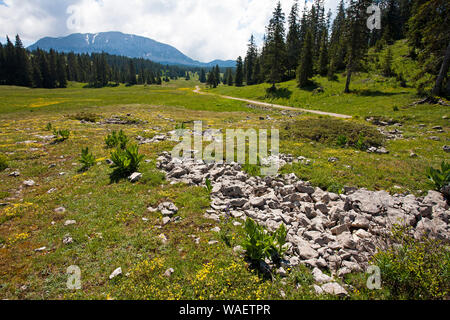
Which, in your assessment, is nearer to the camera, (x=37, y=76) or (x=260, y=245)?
(x=260, y=245)

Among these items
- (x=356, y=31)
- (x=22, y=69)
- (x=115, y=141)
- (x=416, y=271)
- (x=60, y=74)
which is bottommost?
(x=416, y=271)

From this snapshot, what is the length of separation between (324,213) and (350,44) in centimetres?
4267

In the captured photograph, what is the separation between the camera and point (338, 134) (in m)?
15.5

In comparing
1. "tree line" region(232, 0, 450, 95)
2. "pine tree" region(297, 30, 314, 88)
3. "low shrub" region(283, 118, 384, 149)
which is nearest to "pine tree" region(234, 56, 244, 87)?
"tree line" region(232, 0, 450, 95)

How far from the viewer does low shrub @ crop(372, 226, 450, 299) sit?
3738 millimetres

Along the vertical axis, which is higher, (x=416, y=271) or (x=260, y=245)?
(x=416, y=271)

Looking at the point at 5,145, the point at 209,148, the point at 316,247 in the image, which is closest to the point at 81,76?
the point at 5,145

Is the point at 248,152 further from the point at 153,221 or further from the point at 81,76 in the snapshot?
the point at 81,76

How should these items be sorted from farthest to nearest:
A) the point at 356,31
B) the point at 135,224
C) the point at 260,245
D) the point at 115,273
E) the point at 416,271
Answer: the point at 356,31 → the point at 135,224 → the point at 260,245 → the point at 115,273 → the point at 416,271

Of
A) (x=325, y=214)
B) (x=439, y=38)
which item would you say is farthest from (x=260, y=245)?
(x=439, y=38)

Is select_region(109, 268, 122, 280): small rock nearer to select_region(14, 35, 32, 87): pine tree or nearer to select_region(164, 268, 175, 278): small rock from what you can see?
select_region(164, 268, 175, 278): small rock

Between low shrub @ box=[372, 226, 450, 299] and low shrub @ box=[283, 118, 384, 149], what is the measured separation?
10.6 meters

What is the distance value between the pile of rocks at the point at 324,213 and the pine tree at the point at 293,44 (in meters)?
66.9

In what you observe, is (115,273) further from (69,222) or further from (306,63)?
(306,63)
